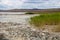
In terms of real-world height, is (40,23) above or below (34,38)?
below

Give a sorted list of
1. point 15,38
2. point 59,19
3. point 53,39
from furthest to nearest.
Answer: point 59,19
point 15,38
point 53,39

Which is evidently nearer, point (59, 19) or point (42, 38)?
point (42, 38)

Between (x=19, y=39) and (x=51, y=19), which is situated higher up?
(x=19, y=39)

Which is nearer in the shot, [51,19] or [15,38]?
[15,38]

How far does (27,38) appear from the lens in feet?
38.6

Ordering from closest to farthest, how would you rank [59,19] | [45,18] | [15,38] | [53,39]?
1. [53,39]
2. [15,38]
3. [59,19]
4. [45,18]

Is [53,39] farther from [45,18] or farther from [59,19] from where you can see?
[45,18]

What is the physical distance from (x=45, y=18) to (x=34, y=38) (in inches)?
322

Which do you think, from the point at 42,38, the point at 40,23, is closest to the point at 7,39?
the point at 42,38

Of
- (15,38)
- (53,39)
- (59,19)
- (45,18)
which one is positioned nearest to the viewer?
(53,39)

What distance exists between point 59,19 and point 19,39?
23.9 ft

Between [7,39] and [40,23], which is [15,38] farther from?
[40,23]

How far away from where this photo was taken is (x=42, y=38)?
11.7 m

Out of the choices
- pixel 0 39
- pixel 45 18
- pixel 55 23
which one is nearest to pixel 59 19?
pixel 55 23
